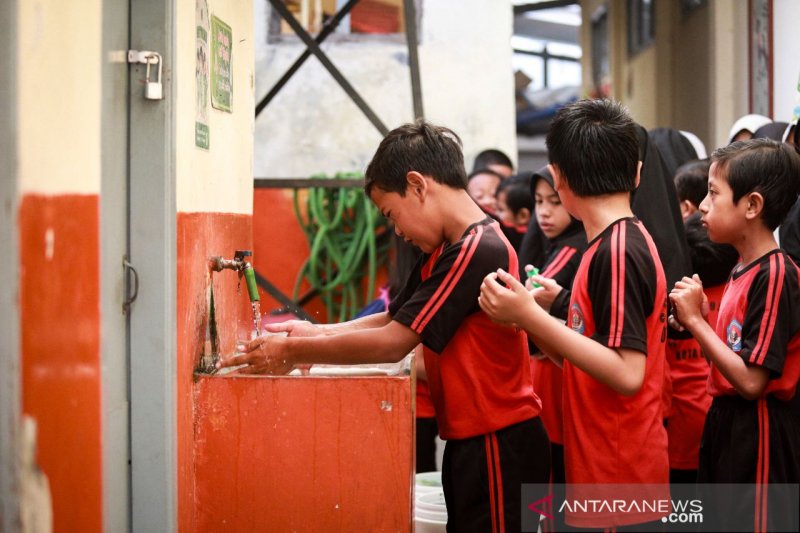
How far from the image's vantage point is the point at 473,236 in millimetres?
2904

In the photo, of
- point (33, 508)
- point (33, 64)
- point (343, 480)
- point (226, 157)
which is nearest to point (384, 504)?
point (343, 480)

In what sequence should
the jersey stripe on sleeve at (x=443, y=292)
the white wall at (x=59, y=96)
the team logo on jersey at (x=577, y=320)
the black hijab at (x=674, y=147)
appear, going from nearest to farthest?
the white wall at (x=59, y=96)
the team logo on jersey at (x=577, y=320)
the jersey stripe on sleeve at (x=443, y=292)
the black hijab at (x=674, y=147)

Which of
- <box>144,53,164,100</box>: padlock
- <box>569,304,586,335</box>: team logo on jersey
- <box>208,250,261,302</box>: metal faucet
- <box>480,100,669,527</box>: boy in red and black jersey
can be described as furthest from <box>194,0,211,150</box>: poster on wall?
<box>569,304,586,335</box>: team logo on jersey

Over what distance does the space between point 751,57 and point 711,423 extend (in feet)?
18.6

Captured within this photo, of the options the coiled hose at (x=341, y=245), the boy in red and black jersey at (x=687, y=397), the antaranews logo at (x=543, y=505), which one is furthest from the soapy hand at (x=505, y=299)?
the coiled hose at (x=341, y=245)

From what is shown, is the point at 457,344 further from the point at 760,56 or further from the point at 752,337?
the point at 760,56

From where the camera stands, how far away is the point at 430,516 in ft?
12.4

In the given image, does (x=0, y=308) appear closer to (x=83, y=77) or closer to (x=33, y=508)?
(x=33, y=508)

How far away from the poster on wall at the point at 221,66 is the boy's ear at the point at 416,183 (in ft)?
2.68

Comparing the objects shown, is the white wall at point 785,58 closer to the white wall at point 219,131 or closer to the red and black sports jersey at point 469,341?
the white wall at point 219,131

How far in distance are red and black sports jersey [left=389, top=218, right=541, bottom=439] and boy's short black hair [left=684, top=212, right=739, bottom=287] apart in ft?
4.43

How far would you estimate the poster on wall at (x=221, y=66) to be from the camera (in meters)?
3.40

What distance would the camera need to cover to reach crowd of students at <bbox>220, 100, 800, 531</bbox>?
104 inches

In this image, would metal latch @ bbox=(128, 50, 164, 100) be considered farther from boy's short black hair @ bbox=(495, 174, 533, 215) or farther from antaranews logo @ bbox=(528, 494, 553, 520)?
boy's short black hair @ bbox=(495, 174, 533, 215)
